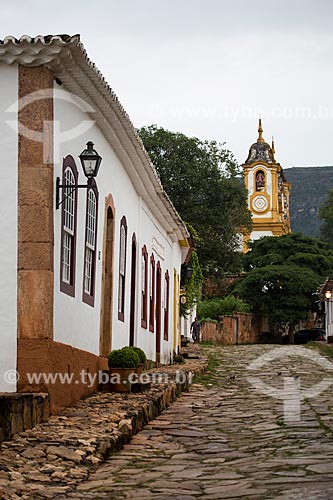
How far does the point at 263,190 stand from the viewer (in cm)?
8088

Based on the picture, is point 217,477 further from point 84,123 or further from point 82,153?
point 84,123

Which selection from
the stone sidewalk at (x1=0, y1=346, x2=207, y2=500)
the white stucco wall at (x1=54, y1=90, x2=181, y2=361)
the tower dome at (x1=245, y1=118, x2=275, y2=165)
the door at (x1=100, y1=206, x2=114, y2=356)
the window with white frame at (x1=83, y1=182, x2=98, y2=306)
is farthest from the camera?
the tower dome at (x1=245, y1=118, x2=275, y2=165)

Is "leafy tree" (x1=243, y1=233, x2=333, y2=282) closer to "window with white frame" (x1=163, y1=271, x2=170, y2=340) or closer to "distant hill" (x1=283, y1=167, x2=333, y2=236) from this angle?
"window with white frame" (x1=163, y1=271, x2=170, y2=340)

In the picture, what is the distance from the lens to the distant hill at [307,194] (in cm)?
15988

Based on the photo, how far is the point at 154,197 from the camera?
18.4 meters

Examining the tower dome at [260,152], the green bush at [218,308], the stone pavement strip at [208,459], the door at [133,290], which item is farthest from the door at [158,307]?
the tower dome at [260,152]

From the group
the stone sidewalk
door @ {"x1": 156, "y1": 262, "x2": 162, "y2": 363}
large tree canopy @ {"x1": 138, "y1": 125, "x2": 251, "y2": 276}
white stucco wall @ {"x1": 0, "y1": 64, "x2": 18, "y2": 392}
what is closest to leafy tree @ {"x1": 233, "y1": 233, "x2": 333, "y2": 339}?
large tree canopy @ {"x1": 138, "y1": 125, "x2": 251, "y2": 276}

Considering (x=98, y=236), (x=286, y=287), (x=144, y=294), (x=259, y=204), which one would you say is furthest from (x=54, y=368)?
(x=259, y=204)

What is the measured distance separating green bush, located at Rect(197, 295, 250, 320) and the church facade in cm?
2837

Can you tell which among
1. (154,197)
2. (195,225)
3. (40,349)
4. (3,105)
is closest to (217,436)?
(40,349)

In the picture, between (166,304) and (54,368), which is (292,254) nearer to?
(166,304)

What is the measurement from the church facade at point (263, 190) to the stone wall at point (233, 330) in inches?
1049

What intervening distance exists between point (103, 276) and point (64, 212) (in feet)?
9.90

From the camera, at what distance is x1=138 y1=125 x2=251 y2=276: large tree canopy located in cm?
4409
